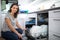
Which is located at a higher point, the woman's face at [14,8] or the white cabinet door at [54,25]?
the woman's face at [14,8]

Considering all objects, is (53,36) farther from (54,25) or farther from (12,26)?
(12,26)

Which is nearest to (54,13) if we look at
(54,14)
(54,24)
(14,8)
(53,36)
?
(54,14)

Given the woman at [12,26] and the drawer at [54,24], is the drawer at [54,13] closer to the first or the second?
the drawer at [54,24]

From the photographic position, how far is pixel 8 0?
2.38 m

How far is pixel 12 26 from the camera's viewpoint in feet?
7.70

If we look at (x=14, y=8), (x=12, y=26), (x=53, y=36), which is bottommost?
(x=53, y=36)

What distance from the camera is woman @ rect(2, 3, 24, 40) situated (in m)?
2.33

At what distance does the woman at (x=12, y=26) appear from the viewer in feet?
7.64

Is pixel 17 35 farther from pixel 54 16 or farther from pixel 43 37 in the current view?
pixel 54 16

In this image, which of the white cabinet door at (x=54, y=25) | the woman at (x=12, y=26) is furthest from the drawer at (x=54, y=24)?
the woman at (x=12, y=26)

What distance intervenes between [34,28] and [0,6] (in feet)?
2.66

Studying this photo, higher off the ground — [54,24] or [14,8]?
[14,8]

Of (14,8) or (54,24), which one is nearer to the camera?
(54,24)

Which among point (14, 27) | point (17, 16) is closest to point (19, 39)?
point (14, 27)
